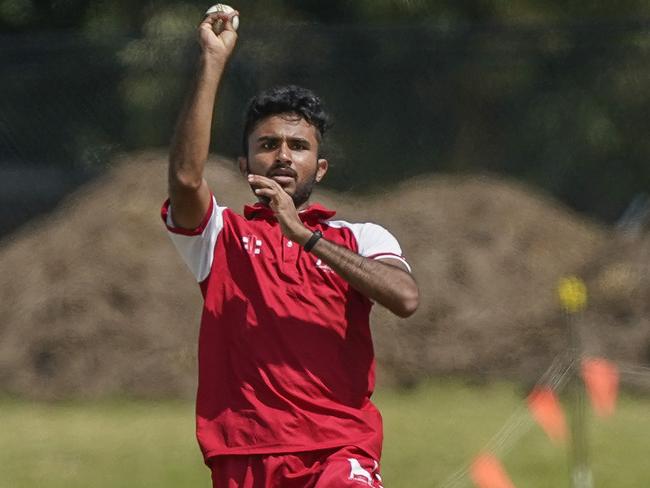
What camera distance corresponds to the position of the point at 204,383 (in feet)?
15.4

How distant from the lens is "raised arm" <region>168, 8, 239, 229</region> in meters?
4.52

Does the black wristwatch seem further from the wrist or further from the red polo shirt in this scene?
the wrist

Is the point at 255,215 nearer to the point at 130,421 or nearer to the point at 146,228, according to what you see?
the point at 130,421

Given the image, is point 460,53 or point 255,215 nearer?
point 255,215

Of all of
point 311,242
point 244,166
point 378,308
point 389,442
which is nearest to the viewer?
point 311,242

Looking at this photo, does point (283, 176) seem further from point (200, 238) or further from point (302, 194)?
point (200, 238)

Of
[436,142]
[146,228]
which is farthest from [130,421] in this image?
[436,142]

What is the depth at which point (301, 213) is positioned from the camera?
478 centimetres

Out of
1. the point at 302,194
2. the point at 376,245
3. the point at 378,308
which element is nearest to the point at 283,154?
the point at 302,194

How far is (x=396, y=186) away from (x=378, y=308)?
1.01 m

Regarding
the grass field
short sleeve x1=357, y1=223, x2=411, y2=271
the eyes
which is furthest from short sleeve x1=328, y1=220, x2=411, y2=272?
the grass field

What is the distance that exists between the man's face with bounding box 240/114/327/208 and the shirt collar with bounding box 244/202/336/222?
40mm

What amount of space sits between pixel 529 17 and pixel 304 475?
14.1m

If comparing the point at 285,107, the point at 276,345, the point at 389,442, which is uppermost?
the point at 389,442
